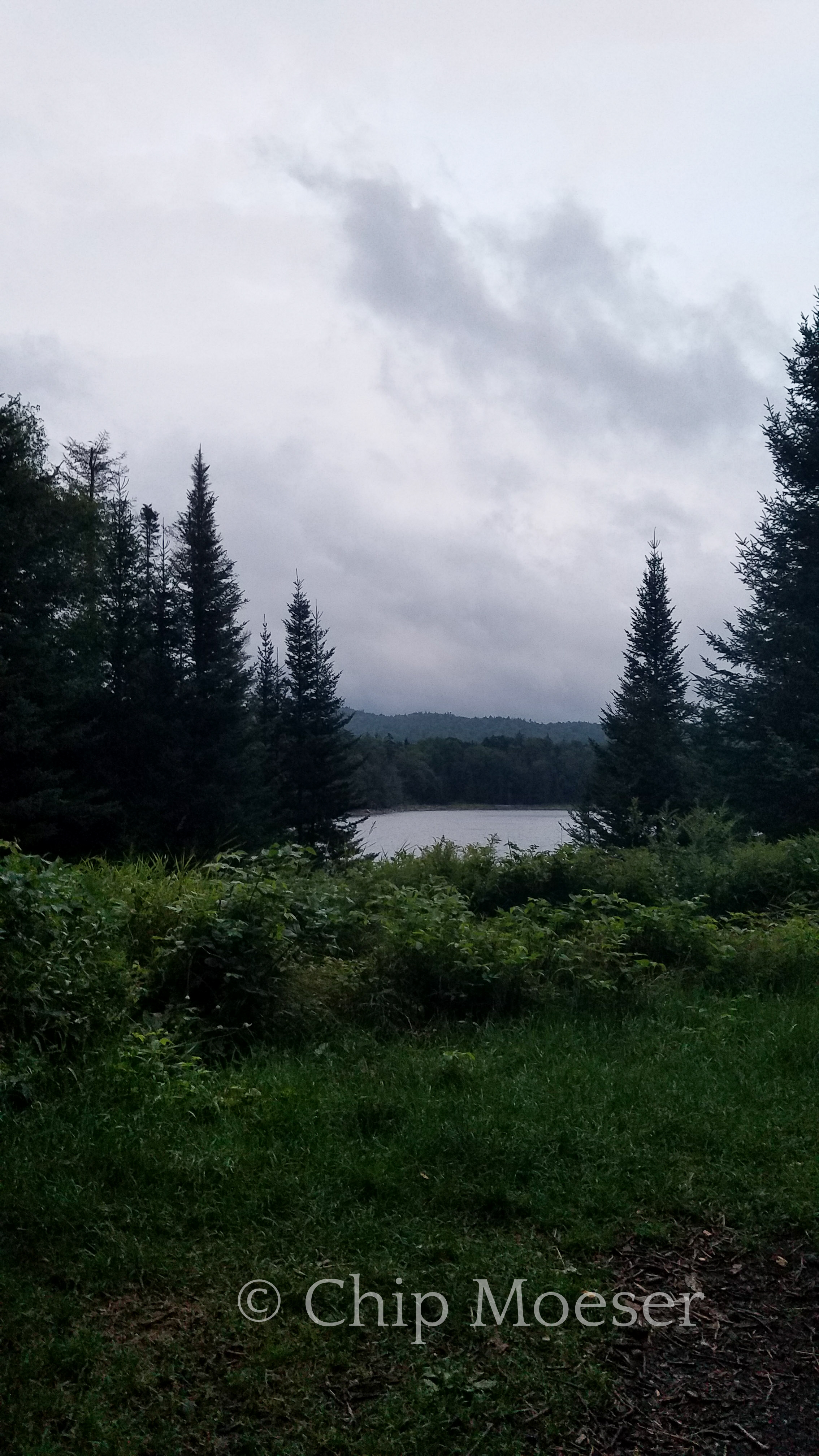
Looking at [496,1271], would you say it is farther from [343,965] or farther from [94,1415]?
[343,965]

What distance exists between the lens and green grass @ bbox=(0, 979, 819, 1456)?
8.41ft

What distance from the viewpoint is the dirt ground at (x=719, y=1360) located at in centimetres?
252

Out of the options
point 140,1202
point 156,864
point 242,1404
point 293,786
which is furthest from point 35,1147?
point 293,786

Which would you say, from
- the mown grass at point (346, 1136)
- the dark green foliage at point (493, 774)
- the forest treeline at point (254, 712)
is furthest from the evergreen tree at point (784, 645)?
the mown grass at point (346, 1136)

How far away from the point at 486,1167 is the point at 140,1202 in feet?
4.36

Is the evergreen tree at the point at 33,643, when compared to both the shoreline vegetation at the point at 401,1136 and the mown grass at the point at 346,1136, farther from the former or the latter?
the mown grass at the point at 346,1136

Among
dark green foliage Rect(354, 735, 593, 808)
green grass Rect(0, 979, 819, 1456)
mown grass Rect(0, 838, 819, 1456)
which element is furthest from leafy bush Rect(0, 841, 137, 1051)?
dark green foliage Rect(354, 735, 593, 808)

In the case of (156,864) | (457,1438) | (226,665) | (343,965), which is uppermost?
(226,665)

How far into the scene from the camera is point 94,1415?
249cm

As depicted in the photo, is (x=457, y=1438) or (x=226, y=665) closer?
(x=457, y=1438)

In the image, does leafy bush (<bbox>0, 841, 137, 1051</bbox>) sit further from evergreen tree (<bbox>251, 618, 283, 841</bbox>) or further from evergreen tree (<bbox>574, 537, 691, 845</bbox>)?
evergreen tree (<bbox>251, 618, 283, 841</bbox>)

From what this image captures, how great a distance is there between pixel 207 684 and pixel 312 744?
544cm

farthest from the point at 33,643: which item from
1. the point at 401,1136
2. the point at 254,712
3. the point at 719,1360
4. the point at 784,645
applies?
the point at 719,1360

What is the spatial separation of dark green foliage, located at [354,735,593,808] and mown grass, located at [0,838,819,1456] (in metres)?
20.3
